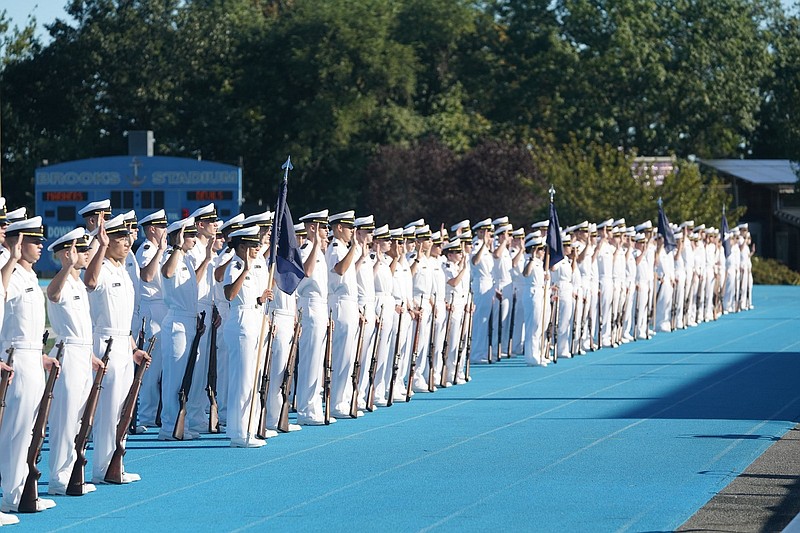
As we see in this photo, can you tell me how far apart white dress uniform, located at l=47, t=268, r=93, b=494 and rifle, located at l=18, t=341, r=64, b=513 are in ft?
0.95

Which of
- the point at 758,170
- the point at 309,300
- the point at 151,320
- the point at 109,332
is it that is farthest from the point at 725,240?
the point at 758,170

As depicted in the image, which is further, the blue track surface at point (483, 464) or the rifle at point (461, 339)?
the rifle at point (461, 339)

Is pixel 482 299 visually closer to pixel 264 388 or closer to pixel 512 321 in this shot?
pixel 512 321

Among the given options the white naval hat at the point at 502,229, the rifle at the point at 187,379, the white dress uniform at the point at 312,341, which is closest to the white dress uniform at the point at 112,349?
the rifle at the point at 187,379

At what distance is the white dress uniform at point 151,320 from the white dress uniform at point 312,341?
137 cm

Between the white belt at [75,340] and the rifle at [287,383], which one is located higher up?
the white belt at [75,340]

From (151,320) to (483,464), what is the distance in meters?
4.26

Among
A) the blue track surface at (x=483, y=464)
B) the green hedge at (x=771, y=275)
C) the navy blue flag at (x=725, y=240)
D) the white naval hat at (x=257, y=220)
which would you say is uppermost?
the white naval hat at (x=257, y=220)

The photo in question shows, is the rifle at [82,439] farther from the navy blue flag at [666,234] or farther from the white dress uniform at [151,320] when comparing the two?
the navy blue flag at [666,234]

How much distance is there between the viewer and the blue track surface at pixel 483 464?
9530mm

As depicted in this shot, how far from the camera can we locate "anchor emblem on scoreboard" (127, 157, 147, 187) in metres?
33.3

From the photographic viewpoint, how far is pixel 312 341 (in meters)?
14.8

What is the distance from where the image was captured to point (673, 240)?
29.9 m

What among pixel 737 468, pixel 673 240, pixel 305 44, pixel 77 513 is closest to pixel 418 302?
pixel 737 468
